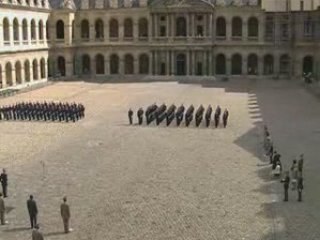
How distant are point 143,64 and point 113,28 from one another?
5790 millimetres

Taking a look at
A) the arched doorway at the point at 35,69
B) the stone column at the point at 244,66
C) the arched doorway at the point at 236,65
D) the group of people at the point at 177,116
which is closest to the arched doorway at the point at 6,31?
the arched doorway at the point at 35,69

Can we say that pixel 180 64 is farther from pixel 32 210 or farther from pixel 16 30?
pixel 32 210

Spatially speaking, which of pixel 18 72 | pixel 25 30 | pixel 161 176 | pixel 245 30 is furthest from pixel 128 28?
pixel 161 176

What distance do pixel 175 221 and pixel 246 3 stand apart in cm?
5188

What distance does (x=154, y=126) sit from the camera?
4059 cm

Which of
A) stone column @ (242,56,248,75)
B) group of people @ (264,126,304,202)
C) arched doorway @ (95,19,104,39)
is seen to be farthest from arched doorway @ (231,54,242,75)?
group of people @ (264,126,304,202)

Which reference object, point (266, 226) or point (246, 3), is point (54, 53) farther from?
point (266, 226)

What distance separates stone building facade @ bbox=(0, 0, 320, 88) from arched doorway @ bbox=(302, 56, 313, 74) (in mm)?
116

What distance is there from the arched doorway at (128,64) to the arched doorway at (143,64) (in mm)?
1078

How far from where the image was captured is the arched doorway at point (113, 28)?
72812 millimetres

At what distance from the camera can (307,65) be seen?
69.2 m

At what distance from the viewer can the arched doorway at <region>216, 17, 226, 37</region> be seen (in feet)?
231

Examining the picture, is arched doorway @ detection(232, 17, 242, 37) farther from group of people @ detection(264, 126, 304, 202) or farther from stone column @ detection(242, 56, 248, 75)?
group of people @ detection(264, 126, 304, 202)

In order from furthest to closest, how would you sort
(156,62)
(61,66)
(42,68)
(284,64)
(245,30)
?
(61,66) < (156,62) < (284,64) < (245,30) < (42,68)
